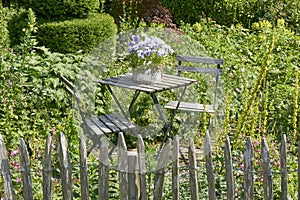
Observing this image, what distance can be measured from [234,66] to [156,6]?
12.7 feet

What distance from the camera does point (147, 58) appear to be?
516 cm

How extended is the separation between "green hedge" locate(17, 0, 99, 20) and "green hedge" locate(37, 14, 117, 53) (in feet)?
0.51

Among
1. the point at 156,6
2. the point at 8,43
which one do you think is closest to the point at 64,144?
the point at 8,43

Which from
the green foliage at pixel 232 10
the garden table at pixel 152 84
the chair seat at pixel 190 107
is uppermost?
the green foliage at pixel 232 10

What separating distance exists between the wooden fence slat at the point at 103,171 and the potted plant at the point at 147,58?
184cm

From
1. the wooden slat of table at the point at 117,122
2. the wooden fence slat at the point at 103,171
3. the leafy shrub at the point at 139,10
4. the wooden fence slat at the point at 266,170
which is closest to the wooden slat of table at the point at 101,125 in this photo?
the wooden slat of table at the point at 117,122

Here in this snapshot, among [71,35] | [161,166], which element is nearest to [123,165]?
[161,166]

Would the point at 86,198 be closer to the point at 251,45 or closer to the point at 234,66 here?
the point at 234,66

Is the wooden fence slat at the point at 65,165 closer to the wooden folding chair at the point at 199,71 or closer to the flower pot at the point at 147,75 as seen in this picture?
the flower pot at the point at 147,75

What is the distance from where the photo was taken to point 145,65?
5195mm

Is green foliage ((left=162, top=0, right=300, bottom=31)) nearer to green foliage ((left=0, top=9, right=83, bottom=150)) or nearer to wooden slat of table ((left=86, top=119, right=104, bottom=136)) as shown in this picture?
green foliage ((left=0, top=9, right=83, bottom=150))

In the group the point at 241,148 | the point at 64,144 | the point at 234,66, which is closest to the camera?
the point at 64,144

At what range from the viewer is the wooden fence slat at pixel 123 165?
333 centimetres

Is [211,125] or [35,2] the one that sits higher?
[35,2]
